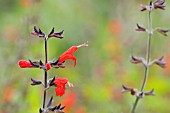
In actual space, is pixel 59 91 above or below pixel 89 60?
above

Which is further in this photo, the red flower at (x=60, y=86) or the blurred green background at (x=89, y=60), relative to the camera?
the blurred green background at (x=89, y=60)

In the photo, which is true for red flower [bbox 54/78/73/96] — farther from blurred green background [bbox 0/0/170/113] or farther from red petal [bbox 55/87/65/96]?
blurred green background [bbox 0/0/170/113]

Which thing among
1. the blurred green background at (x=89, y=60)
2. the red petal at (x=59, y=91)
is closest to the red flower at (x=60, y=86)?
the red petal at (x=59, y=91)

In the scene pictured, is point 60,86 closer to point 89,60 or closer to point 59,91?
point 59,91

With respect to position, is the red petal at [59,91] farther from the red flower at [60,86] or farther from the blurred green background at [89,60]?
the blurred green background at [89,60]

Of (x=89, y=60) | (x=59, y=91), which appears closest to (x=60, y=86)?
(x=59, y=91)

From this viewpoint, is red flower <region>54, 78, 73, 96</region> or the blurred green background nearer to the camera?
red flower <region>54, 78, 73, 96</region>

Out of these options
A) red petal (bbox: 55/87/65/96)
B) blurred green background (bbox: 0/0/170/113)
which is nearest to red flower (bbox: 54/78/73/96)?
red petal (bbox: 55/87/65/96)

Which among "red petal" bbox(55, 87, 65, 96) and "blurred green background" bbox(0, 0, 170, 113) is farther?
"blurred green background" bbox(0, 0, 170, 113)

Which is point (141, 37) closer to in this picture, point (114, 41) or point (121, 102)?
point (114, 41)
